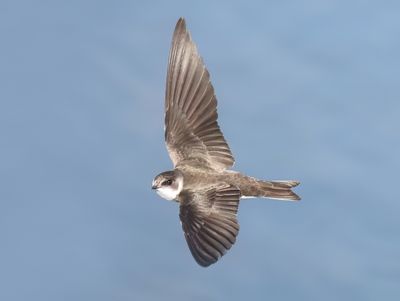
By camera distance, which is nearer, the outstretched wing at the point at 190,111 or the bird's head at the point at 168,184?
the bird's head at the point at 168,184

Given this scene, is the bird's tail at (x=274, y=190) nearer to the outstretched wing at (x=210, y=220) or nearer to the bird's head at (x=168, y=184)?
the outstretched wing at (x=210, y=220)

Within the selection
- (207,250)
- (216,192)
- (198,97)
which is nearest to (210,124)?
(198,97)

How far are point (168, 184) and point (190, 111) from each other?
1.87 m

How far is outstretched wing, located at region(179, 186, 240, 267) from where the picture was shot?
1271cm

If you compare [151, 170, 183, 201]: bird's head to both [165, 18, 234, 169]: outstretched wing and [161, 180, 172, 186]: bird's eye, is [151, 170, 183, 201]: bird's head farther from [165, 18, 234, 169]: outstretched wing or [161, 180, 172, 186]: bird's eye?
[165, 18, 234, 169]: outstretched wing

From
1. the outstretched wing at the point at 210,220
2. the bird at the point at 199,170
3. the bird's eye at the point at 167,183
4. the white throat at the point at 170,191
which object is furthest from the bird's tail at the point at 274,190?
the bird's eye at the point at 167,183

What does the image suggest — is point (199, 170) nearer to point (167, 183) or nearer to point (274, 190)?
point (167, 183)

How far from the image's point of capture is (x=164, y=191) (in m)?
13.3

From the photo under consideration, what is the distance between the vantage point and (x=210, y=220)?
520 inches

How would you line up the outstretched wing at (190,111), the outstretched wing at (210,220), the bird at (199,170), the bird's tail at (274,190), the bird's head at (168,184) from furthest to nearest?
the outstretched wing at (190,111)
the bird's tail at (274,190)
the bird's head at (168,184)
the bird at (199,170)
the outstretched wing at (210,220)

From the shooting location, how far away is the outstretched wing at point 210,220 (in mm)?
12711

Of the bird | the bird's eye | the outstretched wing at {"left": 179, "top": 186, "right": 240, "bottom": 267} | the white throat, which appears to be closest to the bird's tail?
the bird

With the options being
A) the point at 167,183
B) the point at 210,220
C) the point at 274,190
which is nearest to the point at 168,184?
the point at 167,183

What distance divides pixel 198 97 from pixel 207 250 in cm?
304
